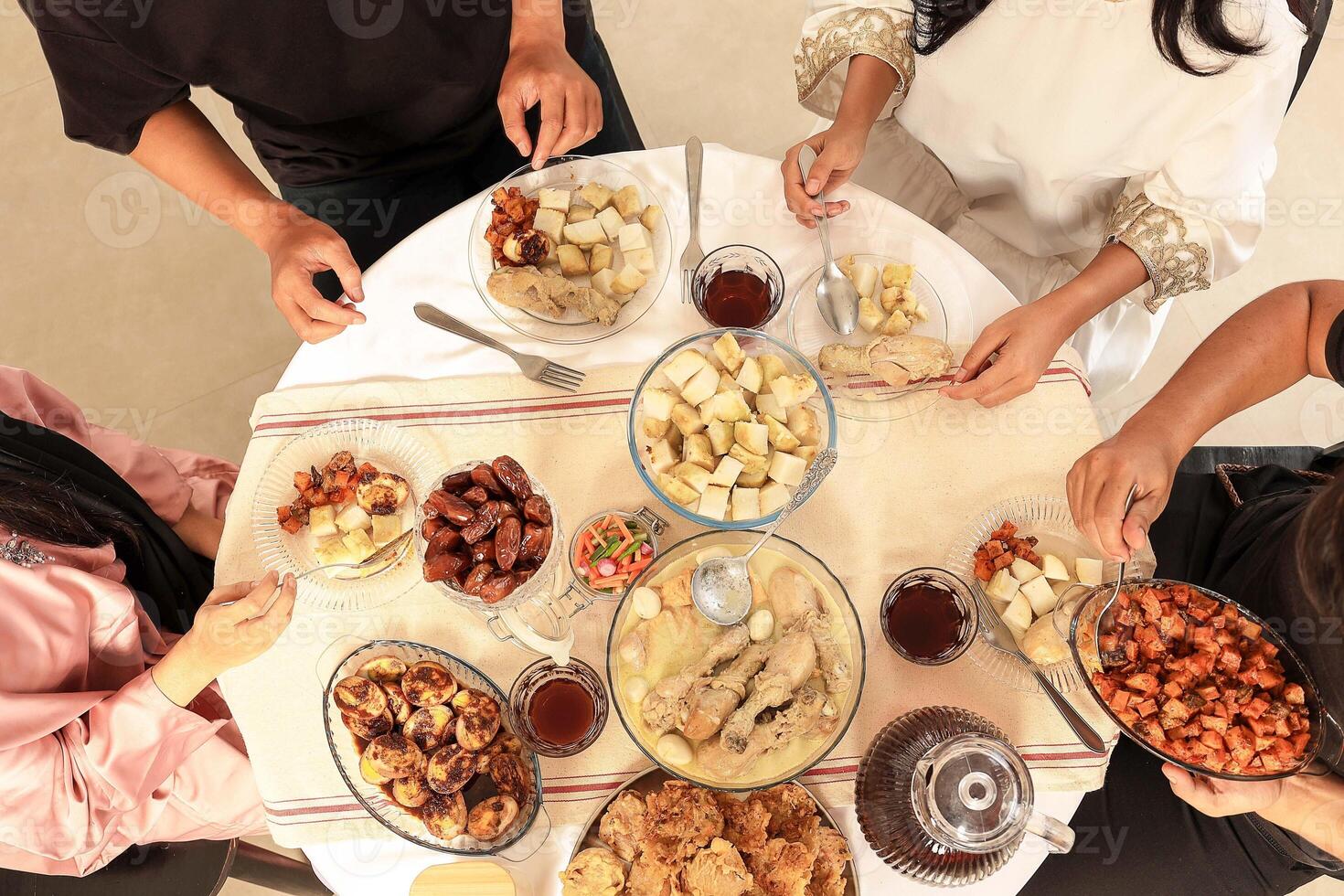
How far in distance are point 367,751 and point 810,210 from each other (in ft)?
3.56

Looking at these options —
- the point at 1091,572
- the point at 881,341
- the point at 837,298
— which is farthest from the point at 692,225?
the point at 1091,572

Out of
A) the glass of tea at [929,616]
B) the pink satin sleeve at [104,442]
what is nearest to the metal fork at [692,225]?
the glass of tea at [929,616]

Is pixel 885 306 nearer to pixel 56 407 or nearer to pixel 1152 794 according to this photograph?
pixel 1152 794

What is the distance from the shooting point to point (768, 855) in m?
1.08

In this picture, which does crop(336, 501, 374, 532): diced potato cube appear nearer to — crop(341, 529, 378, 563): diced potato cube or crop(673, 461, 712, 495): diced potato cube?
crop(341, 529, 378, 563): diced potato cube

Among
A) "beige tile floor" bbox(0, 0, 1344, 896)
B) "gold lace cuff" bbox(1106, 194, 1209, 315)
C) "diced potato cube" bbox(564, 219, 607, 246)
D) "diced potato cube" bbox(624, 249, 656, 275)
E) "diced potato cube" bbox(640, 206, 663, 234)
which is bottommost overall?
"beige tile floor" bbox(0, 0, 1344, 896)

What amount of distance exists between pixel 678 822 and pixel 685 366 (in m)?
0.64

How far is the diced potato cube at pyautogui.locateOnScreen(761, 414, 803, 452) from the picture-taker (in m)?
1.19

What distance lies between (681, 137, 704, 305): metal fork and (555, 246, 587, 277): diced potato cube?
174 millimetres

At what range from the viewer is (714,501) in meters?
1.17

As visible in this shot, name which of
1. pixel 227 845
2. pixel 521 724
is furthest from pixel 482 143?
pixel 227 845

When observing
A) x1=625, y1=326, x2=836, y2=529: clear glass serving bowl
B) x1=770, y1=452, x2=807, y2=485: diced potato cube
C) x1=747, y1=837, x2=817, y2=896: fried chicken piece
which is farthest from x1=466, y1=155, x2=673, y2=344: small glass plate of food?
x1=747, y1=837, x2=817, y2=896: fried chicken piece

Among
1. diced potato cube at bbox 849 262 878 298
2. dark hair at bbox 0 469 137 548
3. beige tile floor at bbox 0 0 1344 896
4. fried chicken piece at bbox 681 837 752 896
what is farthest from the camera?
beige tile floor at bbox 0 0 1344 896

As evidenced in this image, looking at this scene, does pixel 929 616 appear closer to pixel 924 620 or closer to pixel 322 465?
pixel 924 620
